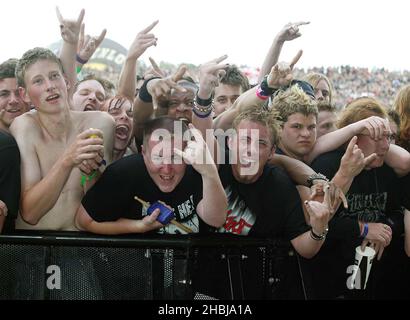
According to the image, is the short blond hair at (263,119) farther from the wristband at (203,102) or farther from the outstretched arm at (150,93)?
the outstretched arm at (150,93)

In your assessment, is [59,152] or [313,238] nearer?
[313,238]

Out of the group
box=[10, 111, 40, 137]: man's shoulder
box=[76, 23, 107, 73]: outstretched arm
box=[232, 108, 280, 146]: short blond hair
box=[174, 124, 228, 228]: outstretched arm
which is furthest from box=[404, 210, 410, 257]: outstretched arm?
box=[76, 23, 107, 73]: outstretched arm

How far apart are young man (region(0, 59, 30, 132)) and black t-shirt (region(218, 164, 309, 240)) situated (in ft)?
3.89

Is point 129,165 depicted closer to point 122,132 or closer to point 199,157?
point 199,157

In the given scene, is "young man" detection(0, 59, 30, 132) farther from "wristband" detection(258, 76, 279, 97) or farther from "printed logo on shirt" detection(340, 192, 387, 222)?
"printed logo on shirt" detection(340, 192, 387, 222)

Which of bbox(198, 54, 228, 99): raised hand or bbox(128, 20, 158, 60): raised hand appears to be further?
bbox(128, 20, 158, 60): raised hand

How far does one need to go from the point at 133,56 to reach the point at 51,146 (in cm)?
94

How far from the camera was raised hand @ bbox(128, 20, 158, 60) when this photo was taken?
3.59 metres

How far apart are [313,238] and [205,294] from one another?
506 millimetres

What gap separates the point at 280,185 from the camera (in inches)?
111

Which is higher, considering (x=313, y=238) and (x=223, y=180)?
(x=223, y=180)

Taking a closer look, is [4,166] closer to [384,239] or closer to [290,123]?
[290,123]

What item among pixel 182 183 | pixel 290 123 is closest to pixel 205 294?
pixel 182 183
